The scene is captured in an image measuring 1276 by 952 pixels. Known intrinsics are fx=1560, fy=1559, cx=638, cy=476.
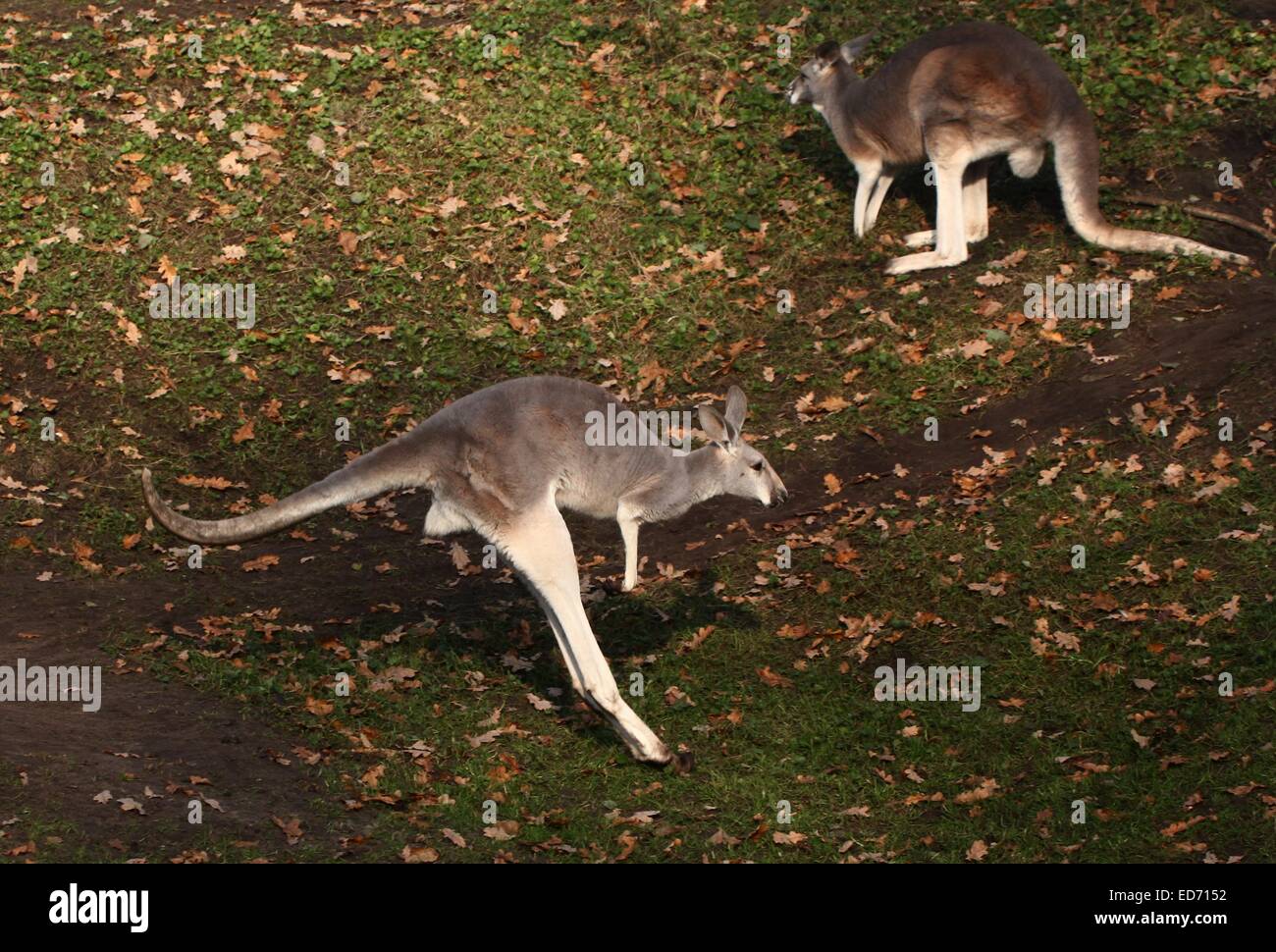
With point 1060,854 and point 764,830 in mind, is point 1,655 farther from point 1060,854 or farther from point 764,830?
point 1060,854

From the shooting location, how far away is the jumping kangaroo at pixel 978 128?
43.0 ft

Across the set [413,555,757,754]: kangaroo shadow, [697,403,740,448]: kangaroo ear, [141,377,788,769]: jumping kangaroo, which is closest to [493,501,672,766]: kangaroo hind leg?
[141,377,788,769]: jumping kangaroo

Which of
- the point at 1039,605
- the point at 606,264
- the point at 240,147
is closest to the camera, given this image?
the point at 1039,605

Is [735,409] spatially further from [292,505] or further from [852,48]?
[852,48]

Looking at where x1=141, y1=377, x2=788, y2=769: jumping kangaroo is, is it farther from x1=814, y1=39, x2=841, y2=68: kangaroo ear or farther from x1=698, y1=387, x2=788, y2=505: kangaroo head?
x1=814, y1=39, x2=841, y2=68: kangaroo ear

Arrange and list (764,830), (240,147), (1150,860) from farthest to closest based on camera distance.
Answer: (240,147) → (764,830) → (1150,860)

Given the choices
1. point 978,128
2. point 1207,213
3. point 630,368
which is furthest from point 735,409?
point 1207,213

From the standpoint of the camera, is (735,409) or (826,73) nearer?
(735,409)

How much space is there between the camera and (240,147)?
50.4 ft

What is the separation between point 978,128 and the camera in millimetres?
13219

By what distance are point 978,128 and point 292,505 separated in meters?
7.71

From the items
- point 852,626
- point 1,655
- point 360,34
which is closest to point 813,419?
point 852,626

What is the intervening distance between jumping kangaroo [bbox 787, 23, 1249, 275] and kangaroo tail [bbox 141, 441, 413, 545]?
22.7 ft

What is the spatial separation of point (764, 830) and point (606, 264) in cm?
757
